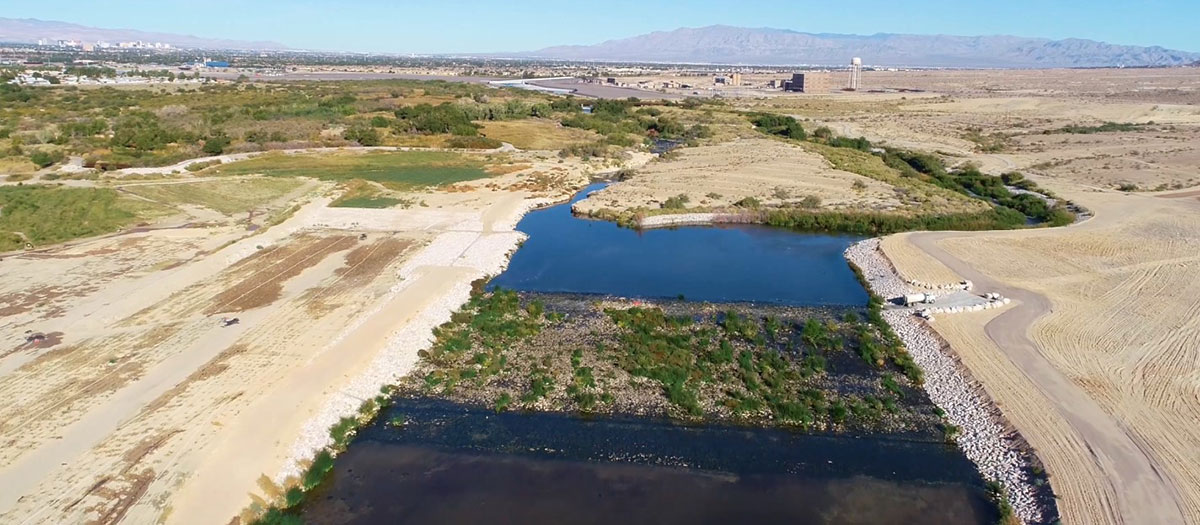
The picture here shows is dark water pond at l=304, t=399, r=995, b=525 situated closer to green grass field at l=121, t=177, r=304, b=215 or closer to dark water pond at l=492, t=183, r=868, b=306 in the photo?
dark water pond at l=492, t=183, r=868, b=306

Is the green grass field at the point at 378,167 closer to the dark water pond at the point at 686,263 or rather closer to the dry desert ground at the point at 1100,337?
the dark water pond at the point at 686,263

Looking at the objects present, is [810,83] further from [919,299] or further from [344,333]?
[344,333]

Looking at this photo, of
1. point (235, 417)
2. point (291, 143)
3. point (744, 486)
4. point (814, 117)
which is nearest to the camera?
point (744, 486)

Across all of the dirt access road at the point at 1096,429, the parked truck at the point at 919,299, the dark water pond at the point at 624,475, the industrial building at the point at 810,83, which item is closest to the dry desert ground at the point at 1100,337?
the dirt access road at the point at 1096,429

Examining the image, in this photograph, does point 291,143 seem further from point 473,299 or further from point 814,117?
point 814,117

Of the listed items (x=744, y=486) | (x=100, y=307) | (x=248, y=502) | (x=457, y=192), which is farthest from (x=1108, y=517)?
(x=457, y=192)

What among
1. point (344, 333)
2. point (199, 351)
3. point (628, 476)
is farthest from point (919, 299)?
point (199, 351)
